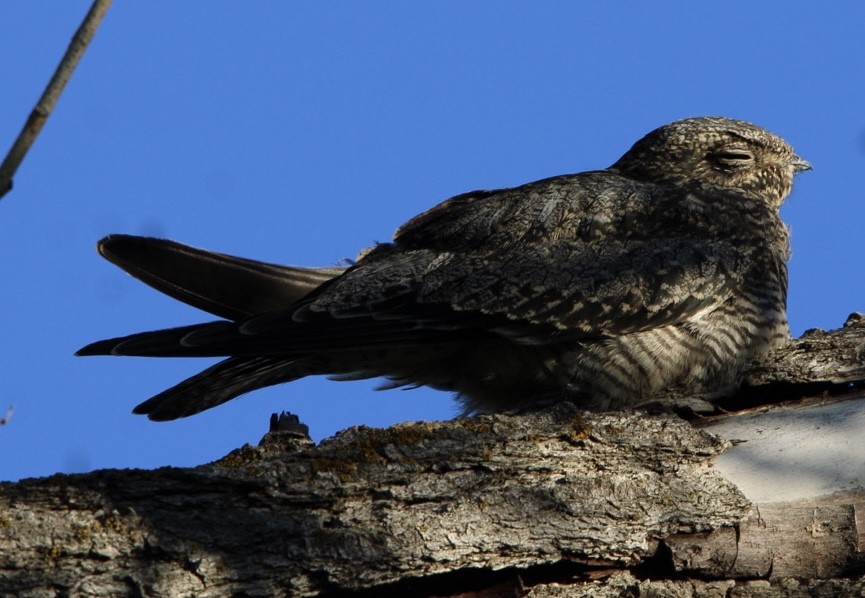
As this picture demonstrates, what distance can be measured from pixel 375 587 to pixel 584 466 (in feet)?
2.55

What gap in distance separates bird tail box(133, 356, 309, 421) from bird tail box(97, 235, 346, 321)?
1.12 feet

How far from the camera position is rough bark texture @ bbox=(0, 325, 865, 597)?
3.09 metres

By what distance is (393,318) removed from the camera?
4.72m

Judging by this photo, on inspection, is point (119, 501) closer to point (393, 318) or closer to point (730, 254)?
point (393, 318)

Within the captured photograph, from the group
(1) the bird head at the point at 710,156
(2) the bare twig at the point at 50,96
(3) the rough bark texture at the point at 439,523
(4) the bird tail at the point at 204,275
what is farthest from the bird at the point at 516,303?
(2) the bare twig at the point at 50,96

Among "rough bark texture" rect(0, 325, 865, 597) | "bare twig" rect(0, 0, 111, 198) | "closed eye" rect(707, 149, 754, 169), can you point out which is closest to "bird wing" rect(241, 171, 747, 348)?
"closed eye" rect(707, 149, 754, 169)

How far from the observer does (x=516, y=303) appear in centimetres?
470

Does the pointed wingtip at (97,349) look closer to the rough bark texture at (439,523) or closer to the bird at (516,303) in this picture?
the bird at (516,303)

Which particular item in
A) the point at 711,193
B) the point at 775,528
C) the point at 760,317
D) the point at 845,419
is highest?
the point at 711,193

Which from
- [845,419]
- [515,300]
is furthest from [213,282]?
[845,419]

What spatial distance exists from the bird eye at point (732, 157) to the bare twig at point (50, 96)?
171 inches

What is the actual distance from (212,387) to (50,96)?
2853mm

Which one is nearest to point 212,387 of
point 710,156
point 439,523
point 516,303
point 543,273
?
point 516,303

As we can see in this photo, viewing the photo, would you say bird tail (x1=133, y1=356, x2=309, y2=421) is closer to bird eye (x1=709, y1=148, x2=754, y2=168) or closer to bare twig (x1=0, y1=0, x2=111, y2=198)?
bird eye (x1=709, y1=148, x2=754, y2=168)
